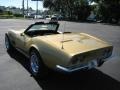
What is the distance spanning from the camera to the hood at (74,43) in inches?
196

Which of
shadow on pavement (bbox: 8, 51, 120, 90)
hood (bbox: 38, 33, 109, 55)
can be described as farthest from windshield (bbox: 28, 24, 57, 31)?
shadow on pavement (bbox: 8, 51, 120, 90)

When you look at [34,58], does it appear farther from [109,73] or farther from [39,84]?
[109,73]

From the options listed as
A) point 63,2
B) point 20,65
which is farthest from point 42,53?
point 63,2

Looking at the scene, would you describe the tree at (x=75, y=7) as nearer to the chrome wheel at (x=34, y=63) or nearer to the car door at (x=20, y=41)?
the car door at (x=20, y=41)

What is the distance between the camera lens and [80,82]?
5418 millimetres

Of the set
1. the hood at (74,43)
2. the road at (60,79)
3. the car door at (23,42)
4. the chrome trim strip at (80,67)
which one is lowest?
the road at (60,79)

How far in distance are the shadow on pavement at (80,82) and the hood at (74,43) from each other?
82cm

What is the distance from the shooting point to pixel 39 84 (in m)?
5.29

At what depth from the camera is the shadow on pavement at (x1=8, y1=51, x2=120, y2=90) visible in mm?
5090

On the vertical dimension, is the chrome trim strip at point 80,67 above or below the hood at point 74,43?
below

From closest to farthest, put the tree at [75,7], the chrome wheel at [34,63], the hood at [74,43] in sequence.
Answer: the hood at [74,43] → the chrome wheel at [34,63] → the tree at [75,7]

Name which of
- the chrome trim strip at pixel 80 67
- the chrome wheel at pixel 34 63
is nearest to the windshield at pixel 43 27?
the chrome wheel at pixel 34 63

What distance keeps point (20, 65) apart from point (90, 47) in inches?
98.4

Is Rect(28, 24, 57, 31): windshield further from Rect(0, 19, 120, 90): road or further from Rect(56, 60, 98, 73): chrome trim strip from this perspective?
Rect(56, 60, 98, 73): chrome trim strip
